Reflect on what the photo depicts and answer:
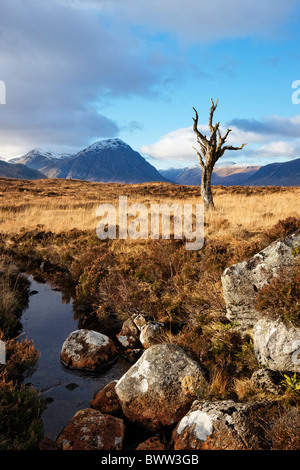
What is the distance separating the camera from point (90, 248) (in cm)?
1178

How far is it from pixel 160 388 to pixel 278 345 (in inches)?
83.5

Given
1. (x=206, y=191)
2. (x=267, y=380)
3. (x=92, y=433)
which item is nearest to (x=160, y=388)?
(x=92, y=433)

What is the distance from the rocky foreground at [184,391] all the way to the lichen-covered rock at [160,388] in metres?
0.01

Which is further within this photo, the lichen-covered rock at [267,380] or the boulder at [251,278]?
the boulder at [251,278]

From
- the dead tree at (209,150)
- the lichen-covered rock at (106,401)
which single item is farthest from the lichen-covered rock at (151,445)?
the dead tree at (209,150)

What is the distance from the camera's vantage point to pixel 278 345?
15.8 feet

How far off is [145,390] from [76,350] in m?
2.23

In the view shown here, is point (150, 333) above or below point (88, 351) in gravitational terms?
above

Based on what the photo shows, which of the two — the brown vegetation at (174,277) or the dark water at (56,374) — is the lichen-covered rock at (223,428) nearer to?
the brown vegetation at (174,277)

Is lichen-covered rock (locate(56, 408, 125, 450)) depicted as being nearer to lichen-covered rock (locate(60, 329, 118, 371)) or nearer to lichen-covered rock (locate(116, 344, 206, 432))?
→ lichen-covered rock (locate(116, 344, 206, 432))

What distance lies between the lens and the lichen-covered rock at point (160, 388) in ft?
16.1

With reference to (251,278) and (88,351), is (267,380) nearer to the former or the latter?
(251,278)
